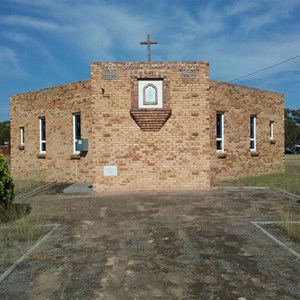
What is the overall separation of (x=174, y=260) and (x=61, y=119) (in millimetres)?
13695

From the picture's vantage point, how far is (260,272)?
14.4 ft

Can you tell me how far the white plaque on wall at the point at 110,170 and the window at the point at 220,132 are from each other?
22.0ft

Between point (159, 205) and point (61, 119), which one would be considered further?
point (61, 119)

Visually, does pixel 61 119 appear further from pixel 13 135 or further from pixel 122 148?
pixel 122 148

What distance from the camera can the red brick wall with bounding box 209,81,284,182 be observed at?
16969mm

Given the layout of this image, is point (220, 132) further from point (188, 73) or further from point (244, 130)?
point (188, 73)

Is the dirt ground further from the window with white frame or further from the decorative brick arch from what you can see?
the window with white frame

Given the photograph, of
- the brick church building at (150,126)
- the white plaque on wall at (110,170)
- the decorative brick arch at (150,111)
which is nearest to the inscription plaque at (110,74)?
the brick church building at (150,126)

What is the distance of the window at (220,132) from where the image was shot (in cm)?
1725

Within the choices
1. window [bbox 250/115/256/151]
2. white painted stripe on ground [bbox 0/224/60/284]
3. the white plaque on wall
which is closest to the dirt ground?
white painted stripe on ground [bbox 0/224/60/284]

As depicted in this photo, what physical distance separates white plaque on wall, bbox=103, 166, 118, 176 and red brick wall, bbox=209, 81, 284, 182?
6.08 m

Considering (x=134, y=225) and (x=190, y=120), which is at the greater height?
(x=190, y=120)

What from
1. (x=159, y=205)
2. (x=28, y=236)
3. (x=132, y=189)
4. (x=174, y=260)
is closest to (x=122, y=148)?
(x=132, y=189)

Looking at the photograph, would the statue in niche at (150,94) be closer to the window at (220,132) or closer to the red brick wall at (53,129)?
the red brick wall at (53,129)
